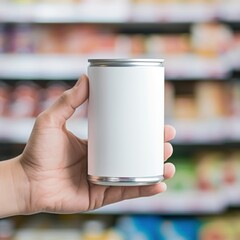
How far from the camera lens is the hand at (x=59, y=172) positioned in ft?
4.61

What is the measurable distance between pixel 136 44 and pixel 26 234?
3.54 ft

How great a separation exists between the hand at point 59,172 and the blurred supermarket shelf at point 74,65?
1844 millimetres

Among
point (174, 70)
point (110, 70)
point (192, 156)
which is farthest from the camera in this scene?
point (192, 156)

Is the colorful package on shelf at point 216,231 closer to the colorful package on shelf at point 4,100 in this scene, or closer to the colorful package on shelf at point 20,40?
the colorful package on shelf at point 4,100

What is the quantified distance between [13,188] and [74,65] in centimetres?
→ 186

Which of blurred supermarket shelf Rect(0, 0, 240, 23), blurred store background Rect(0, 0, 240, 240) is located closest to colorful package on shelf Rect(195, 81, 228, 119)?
blurred store background Rect(0, 0, 240, 240)

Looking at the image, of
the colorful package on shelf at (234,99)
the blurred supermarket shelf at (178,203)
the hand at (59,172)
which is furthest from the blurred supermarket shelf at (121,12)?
the hand at (59,172)

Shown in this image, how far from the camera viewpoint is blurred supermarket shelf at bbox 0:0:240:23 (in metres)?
3.26

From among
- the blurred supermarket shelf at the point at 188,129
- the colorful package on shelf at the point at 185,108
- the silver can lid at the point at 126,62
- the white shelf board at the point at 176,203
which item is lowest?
the white shelf board at the point at 176,203

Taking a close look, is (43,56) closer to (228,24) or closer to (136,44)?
(136,44)

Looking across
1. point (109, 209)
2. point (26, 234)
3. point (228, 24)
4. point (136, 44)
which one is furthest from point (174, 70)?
point (26, 234)

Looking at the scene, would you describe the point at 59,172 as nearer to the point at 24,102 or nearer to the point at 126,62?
the point at 126,62

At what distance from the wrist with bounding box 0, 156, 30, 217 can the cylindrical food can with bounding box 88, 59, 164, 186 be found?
27 cm

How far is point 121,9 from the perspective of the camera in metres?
3.28
